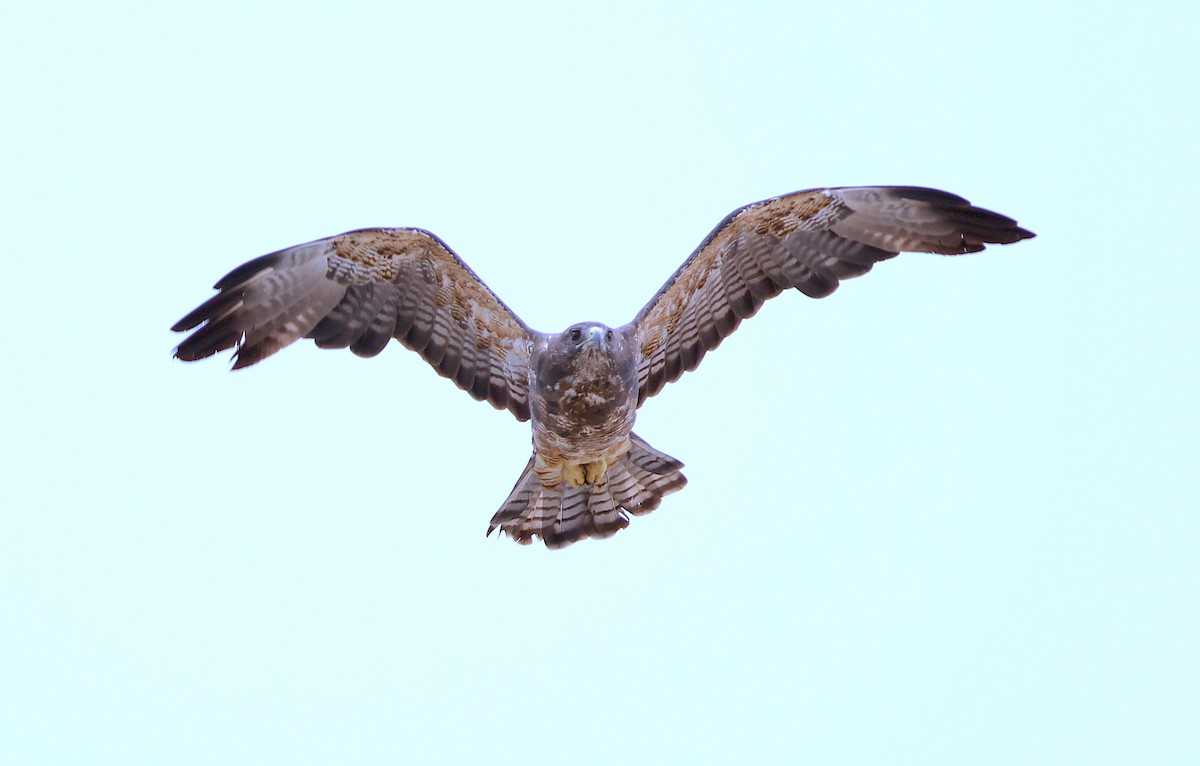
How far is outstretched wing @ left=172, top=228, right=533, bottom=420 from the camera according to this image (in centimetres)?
935

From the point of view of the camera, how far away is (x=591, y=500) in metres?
11.2

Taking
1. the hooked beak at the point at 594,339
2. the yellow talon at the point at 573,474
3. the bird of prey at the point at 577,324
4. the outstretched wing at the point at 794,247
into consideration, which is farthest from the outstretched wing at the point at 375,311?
the outstretched wing at the point at 794,247

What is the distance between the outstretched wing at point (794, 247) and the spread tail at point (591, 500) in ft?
2.42

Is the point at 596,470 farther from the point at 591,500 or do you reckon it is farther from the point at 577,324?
the point at 577,324

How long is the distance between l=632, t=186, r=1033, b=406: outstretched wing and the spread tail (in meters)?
0.74

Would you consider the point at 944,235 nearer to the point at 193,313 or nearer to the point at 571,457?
the point at 571,457

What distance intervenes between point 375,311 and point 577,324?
5.03ft

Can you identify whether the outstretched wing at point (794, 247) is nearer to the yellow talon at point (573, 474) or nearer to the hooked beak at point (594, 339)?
the hooked beak at point (594, 339)

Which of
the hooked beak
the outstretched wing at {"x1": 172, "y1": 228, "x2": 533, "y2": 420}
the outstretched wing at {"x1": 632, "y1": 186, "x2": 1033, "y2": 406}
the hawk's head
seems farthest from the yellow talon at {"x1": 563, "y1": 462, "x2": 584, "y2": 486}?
the hooked beak

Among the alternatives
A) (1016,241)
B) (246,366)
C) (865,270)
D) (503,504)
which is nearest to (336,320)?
(246,366)

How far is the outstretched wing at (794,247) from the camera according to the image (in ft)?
32.9

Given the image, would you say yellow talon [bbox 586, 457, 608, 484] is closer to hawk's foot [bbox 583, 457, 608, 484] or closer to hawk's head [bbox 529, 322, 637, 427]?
hawk's foot [bbox 583, 457, 608, 484]

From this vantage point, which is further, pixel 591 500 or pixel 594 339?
pixel 591 500

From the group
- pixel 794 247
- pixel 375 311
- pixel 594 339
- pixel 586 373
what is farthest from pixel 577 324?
pixel 794 247
